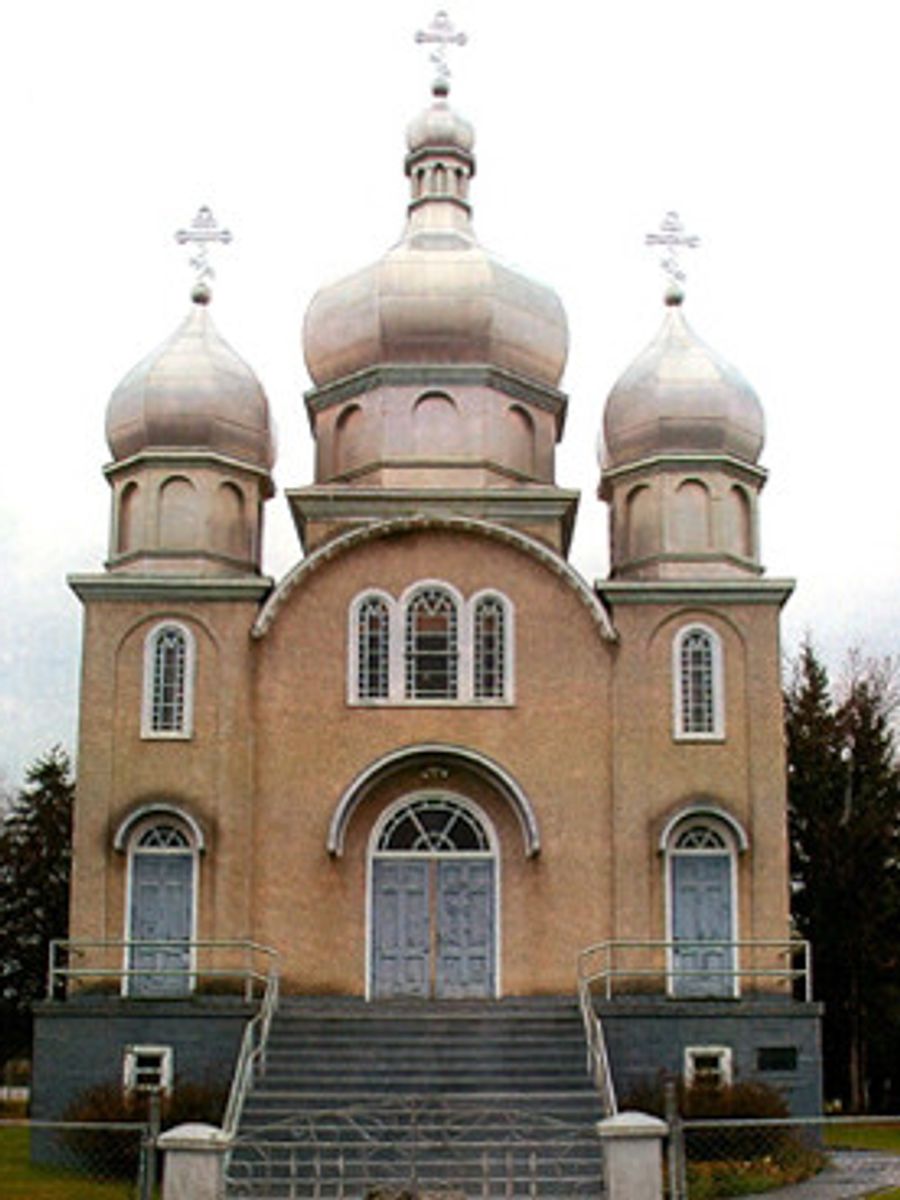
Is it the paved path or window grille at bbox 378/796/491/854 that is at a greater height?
window grille at bbox 378/796/491/854

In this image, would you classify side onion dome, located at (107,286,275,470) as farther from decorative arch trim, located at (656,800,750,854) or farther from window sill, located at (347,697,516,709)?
decorative arch trim, located at (656,800,750,854)

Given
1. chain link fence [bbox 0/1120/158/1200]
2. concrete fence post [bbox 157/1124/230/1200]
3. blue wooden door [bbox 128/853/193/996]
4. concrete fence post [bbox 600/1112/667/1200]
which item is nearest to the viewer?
concrete fence post [bbox 157/1124/230/1200]

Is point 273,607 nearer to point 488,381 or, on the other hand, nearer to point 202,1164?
point 488,381

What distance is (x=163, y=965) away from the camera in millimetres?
27047

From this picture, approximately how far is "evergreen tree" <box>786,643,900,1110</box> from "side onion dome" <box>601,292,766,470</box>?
1057 cm

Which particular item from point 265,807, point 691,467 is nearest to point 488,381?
point 691,467

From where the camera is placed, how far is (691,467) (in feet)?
98.1

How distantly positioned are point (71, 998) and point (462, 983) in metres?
5.63

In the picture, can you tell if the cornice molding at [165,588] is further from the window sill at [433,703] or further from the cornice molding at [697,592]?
the cornice molding at [697,592]

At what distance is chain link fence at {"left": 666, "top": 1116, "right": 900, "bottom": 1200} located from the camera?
20.8 meters

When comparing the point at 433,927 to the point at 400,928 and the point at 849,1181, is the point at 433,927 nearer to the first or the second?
the point at 400,928

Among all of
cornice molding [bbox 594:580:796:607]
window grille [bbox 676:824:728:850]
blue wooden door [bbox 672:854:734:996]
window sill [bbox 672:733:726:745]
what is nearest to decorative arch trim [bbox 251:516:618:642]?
cornice molding [bbox 594:580:796:607]

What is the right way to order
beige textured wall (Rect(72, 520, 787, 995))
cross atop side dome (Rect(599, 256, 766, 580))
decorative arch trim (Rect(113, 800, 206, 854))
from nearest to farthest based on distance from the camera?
1. beige textured wall (Rect(72, 520, 787, 995))
2. decorative arch trim (Rect(113, 800, 206, 854))
3. cross atop side dome (Rect(599, 256, 766, 580))

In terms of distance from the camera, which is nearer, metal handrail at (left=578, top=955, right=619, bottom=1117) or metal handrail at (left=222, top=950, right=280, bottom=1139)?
metal handrail at (left=222, top=950, right=280, bottom=1139)
